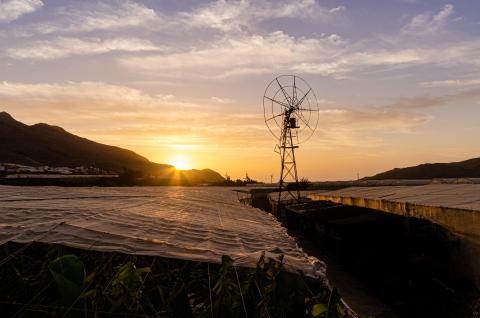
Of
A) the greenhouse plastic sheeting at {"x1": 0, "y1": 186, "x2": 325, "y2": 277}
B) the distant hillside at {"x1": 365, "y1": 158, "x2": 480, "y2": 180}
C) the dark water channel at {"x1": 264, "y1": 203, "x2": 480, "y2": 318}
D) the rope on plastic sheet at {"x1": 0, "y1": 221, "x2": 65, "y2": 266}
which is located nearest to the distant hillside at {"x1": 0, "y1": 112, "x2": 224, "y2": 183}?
the distant hillside at {"x1": 365, "y1": 158, "x2": 480, "y2": 180}

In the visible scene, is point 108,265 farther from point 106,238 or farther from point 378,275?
point 378,275

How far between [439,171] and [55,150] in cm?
7794

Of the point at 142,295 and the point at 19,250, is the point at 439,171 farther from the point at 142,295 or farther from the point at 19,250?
the point at 142,295

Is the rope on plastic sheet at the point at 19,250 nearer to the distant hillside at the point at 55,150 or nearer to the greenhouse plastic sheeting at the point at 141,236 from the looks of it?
the greenhouse plastic sheeting at the point at 141,236

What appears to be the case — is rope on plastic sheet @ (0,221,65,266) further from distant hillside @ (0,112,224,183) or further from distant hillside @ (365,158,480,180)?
distant hillside @ (365,158,480,180)

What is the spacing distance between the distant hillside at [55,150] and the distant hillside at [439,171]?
1645 inches

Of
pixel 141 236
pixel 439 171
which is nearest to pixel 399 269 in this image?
pixel 141 236

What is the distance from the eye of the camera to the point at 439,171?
329 feet

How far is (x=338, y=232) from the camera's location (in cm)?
2398

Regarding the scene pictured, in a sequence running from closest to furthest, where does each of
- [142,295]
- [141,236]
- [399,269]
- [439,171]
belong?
[142,295] < [141,236] < [399,269] < [439,171]

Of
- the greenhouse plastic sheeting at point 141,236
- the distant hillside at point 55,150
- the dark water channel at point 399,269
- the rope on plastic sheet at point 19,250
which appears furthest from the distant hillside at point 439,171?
the rope on plastic sheet at point 19,250

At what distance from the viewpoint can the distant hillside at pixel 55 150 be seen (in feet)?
294

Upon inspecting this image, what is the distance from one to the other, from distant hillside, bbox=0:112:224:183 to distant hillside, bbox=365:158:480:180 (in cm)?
4178

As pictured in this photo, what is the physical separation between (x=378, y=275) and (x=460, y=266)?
436cm
